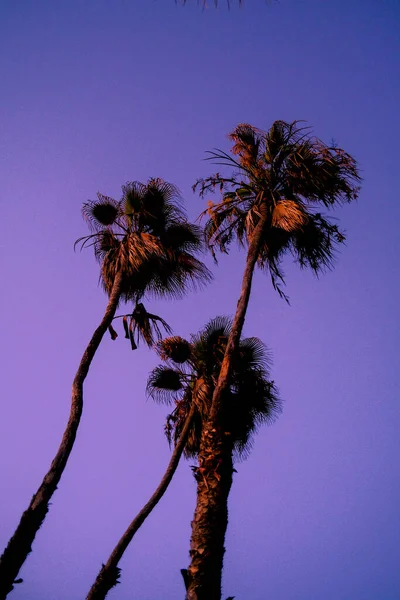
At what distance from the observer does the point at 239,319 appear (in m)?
9.69

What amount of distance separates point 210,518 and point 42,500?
3.21m

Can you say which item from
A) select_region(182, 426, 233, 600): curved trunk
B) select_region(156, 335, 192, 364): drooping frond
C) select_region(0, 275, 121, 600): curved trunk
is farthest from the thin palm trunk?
select_region(156, 335, 192, 364): drooping frond

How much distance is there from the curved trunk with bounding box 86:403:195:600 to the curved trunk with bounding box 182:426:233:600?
555 cm

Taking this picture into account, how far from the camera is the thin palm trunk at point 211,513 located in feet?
22.5

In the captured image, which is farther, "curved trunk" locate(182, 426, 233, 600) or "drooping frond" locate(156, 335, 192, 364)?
"drooping frond" locate(156, 335, 192, 364)

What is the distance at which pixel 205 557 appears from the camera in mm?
7031

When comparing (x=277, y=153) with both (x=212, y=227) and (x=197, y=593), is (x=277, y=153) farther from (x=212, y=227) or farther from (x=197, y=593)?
(x=197, y=593)

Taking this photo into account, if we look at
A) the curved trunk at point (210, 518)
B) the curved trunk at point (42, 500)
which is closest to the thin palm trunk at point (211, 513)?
the curved trunk at point (210, 518)

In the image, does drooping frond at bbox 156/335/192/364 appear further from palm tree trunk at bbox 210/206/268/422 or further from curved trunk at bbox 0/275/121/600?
palm tree trunk at bbox 210/206/268/422

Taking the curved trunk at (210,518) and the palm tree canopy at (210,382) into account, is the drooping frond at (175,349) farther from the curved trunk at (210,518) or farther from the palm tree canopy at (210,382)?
the curved trunk at (210,518)

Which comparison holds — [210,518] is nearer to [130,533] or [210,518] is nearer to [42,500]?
[42,500]

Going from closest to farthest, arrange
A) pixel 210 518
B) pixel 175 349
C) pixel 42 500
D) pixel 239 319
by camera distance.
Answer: pixel 210 518 < pixel 42 500 < pixel 239 319 < pixel 175 349

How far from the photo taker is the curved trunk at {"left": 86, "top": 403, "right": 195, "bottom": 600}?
37.8ft

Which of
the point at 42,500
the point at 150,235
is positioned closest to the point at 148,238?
the point at 150,235
